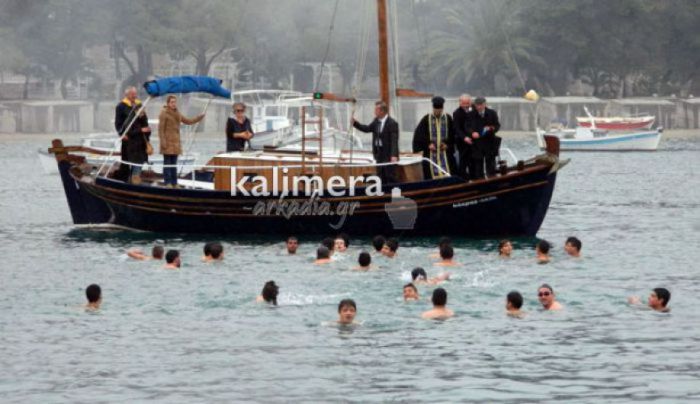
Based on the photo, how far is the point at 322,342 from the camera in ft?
82.7

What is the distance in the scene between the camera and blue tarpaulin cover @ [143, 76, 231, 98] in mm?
37219

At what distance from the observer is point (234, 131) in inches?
1508

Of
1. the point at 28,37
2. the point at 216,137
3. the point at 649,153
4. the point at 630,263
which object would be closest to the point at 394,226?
the point at 630,263

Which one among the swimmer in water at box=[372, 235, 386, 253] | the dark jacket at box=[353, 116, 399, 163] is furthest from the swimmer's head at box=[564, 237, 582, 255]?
the dark jacket at box=[353, 116, 399, 163]

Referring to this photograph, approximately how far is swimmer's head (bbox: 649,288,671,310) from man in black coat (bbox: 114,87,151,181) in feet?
44.2

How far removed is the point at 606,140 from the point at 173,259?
69627 millimetres

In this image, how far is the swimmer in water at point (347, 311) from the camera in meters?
26.0

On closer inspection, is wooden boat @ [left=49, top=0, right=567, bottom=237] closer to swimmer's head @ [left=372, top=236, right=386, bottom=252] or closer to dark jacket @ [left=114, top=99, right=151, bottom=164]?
dark jacket @ [left=114, top=99, right=151, bottom=164]

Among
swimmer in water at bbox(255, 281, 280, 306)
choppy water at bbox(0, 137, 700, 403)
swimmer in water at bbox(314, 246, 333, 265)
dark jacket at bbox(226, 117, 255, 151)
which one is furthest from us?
dark jacket at bbox(226, 117, 255, 151)

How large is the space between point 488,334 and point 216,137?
92977 millimetres

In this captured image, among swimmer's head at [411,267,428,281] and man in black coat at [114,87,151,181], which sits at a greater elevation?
man in black coat at [114,87,151,181]

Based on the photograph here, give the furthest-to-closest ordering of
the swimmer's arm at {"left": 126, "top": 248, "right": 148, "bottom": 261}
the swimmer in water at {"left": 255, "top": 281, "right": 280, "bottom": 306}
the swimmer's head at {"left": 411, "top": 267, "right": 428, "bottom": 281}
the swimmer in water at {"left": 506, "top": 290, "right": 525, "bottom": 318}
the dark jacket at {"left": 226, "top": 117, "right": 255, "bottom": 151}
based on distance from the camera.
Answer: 1. the dark jacket at {"left": 226, "top": 117, "right": 255, "bottom": 151}
2. the swimmer's arm at {"left": 126, "top": 248, "right": 148, "bottom": 261}
3. the swimmer's head at {"left": 411, "top": 267, "right": 428, "bottom": 281}
4. the swimmer in water at {"left": 255, "top": 281, "right": 280, "bottom": 306}
5. the swimmer in water at {"left": 506, "top": 290, "right": 525, "bottom": 318}

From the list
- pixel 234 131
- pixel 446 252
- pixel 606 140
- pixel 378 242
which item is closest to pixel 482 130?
pixel 378 242

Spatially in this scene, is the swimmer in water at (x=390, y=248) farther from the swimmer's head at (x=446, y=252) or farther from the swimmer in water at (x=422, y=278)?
the swimmer in water at (x=422, y=278)
